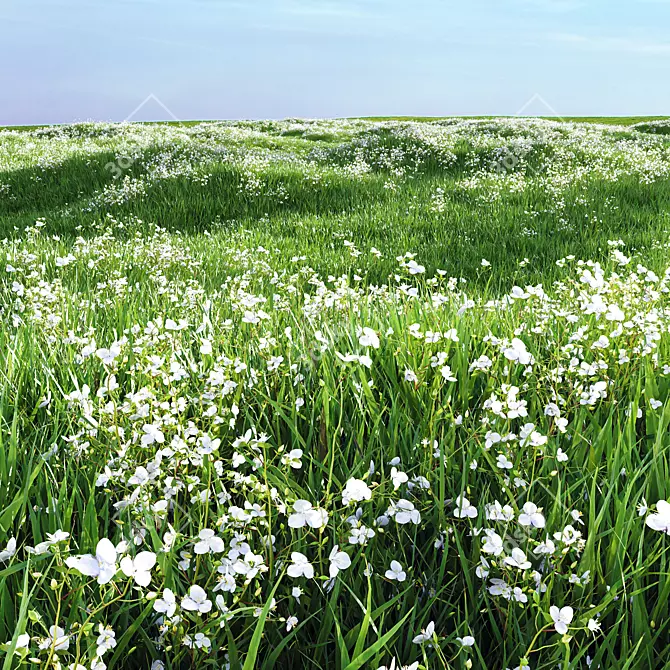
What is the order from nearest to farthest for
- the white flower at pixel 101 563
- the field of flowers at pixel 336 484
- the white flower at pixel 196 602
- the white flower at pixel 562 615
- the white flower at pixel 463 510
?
the white flower at pixel 101 563, the white flower at pixel 196 602, the white flower at pixel 562 615, the field of flowers at pixel 336 484, the white flower at pixel 463 510

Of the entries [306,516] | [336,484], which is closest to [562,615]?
[306,516]

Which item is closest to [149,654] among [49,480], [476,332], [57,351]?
[49,480]

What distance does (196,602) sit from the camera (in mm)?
1849

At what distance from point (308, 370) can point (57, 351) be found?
1785 millimetres

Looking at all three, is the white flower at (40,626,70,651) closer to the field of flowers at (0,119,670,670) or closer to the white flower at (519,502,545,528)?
the field of flowers at (0,119,670,670)

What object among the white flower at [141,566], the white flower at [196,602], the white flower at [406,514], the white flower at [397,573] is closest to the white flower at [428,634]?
the white flower at [397,573]

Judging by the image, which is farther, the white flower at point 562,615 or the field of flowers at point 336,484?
the field of flowers at point 336,484

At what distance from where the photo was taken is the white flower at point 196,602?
180 centimetres

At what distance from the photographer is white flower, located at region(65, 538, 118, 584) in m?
1.59

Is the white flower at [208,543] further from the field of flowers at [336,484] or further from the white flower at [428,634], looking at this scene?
the white flower at [428,634]

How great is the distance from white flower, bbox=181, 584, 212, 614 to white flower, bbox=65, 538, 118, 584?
27 centimetres

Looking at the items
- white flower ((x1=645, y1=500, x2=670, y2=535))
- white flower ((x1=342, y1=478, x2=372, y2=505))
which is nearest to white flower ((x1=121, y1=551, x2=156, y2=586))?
white flower ((x1=342, y1=478, x2=372, y2=505))

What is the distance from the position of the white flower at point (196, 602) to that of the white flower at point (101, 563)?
10.7 inches

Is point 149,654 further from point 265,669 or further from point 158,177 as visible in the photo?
point 158,177
